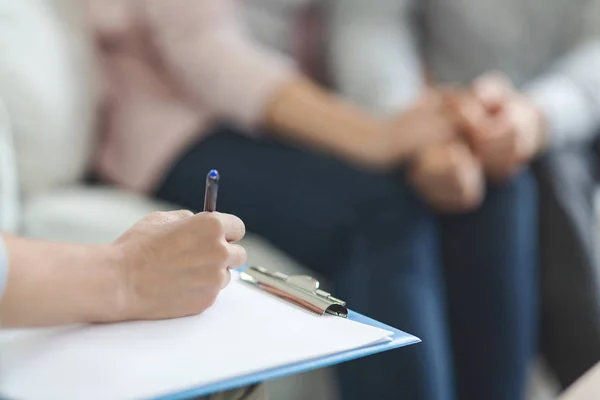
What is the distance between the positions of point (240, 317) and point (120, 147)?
0.70m

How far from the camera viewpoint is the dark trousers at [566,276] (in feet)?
3.29

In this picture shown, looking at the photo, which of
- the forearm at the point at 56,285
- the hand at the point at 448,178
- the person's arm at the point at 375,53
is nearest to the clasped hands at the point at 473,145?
the hand at the point at 448,178

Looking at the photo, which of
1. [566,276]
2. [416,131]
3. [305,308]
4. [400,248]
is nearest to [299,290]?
[305,308]

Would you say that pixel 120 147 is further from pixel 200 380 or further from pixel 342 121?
pixel 200 380

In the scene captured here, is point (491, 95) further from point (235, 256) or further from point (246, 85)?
point (235, 256)

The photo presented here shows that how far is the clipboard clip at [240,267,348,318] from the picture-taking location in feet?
1.53

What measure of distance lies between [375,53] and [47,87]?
507 millimetres

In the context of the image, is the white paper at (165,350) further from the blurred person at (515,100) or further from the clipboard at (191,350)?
the blurred person at (515,100)

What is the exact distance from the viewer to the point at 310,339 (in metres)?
0.42

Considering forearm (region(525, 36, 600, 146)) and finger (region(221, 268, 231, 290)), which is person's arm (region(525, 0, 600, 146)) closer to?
forearm (region(525, 36, 600, 146))

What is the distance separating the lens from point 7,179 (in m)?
0.90

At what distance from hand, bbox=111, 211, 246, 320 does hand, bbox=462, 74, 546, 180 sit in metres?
0.58

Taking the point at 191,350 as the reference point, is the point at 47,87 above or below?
above

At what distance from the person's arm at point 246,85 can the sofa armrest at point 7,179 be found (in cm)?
27
